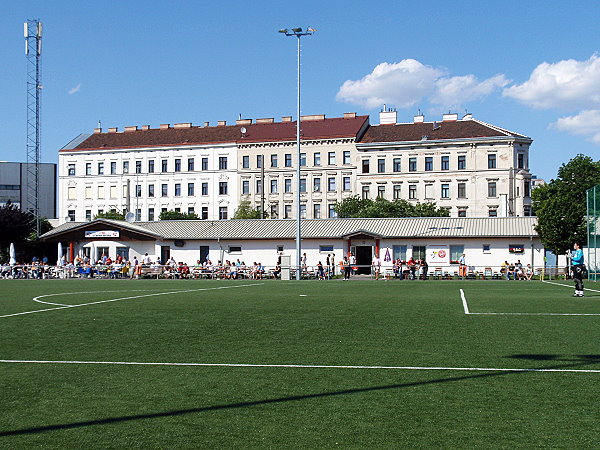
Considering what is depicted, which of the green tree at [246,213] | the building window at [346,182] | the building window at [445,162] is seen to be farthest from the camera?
the building window at [346,182]

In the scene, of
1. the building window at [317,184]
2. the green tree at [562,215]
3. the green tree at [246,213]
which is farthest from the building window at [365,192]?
the green tree at [562,215]

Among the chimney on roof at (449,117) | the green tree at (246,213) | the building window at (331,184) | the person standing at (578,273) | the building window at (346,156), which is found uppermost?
→ the chimney on roof at (449,117)

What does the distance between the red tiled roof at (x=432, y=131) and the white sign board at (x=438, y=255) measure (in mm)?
34906

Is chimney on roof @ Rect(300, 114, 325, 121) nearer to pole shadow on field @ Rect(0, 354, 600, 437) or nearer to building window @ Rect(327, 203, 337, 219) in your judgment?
building window @ Rect(327, 203, 337, 219)

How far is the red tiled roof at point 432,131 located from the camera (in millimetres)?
94188

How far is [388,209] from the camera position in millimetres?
88125

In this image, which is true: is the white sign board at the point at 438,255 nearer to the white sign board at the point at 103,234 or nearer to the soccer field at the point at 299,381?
the white sign board at the point at 103,234

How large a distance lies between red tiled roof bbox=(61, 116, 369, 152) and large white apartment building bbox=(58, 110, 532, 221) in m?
0.15

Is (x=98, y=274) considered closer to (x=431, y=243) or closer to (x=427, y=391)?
(x=431, y=243)

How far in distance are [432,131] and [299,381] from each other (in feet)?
298

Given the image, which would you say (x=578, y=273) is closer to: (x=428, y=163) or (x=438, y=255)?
(x=438, y=255)

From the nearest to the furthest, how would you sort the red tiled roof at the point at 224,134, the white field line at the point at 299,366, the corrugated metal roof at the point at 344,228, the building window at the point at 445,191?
the white field line at the point at 299,366 → the corrugated metal roof at the point at 344,228 → the building window at the point at 445,191 → the red tiled roof at the point at 224,134

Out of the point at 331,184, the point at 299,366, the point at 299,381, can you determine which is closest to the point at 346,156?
the point at 331,184

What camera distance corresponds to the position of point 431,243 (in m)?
63.0
